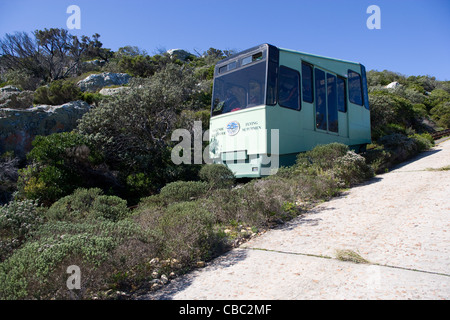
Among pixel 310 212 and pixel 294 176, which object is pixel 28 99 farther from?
pixel 310 212

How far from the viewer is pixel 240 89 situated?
29.2 feet

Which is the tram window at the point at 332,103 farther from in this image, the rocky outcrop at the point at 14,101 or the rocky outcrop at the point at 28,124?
the rocky outcrop at the point at 14,101

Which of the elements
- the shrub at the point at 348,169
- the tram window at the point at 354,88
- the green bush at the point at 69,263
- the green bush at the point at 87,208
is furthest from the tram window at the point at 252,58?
the green bush at the point at 69,263

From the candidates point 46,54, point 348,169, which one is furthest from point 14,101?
Result: point 46,54

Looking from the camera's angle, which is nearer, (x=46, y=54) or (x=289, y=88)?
(x=289, y=88)

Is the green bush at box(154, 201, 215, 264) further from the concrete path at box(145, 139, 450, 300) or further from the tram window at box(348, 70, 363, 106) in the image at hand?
the tram window at box(348, 70, 363, 106)

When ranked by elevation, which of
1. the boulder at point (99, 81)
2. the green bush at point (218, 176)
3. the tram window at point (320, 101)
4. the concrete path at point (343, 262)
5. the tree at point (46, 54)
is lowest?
the concrete path at point (343, 262)

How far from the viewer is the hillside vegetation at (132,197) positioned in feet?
10.7

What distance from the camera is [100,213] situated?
5.41 meters

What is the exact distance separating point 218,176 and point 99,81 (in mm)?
22133

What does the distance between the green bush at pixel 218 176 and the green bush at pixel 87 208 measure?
2.57 metres

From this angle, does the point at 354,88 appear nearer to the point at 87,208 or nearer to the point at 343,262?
the point at 343,262

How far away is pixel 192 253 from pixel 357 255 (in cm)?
196

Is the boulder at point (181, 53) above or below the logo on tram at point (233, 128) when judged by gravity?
above
